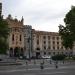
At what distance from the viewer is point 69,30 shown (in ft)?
291

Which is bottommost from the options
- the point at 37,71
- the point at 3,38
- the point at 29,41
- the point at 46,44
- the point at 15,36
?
the point at 37,71

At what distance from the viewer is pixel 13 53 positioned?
128 metres

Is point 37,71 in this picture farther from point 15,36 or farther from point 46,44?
point 46,44

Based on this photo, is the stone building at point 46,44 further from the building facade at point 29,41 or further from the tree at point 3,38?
the tree at point 3,38

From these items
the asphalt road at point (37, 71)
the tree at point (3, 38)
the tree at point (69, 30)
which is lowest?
the asphalt road at point (37, 71)

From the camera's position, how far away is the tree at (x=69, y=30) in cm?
8644

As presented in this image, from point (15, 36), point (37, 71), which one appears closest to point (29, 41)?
point (15, 36)

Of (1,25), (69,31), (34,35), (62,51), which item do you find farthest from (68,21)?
(62,51)

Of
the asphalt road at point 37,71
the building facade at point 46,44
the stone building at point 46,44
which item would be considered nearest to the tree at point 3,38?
the asphalt road at point 37,71

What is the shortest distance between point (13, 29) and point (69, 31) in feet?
169

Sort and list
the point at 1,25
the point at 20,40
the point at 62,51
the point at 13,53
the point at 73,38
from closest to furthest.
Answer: the point at 1,25, the point at 73,38, the point at 13,53, the point at 20,40, the point at 62,51

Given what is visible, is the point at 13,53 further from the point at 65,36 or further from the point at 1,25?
the point at 1,25

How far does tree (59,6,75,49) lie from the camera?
8644cm

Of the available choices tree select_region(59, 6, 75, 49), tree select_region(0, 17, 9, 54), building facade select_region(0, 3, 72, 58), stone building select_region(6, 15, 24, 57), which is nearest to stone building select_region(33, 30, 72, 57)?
building facade select_region(0, 3, 72, 58)
